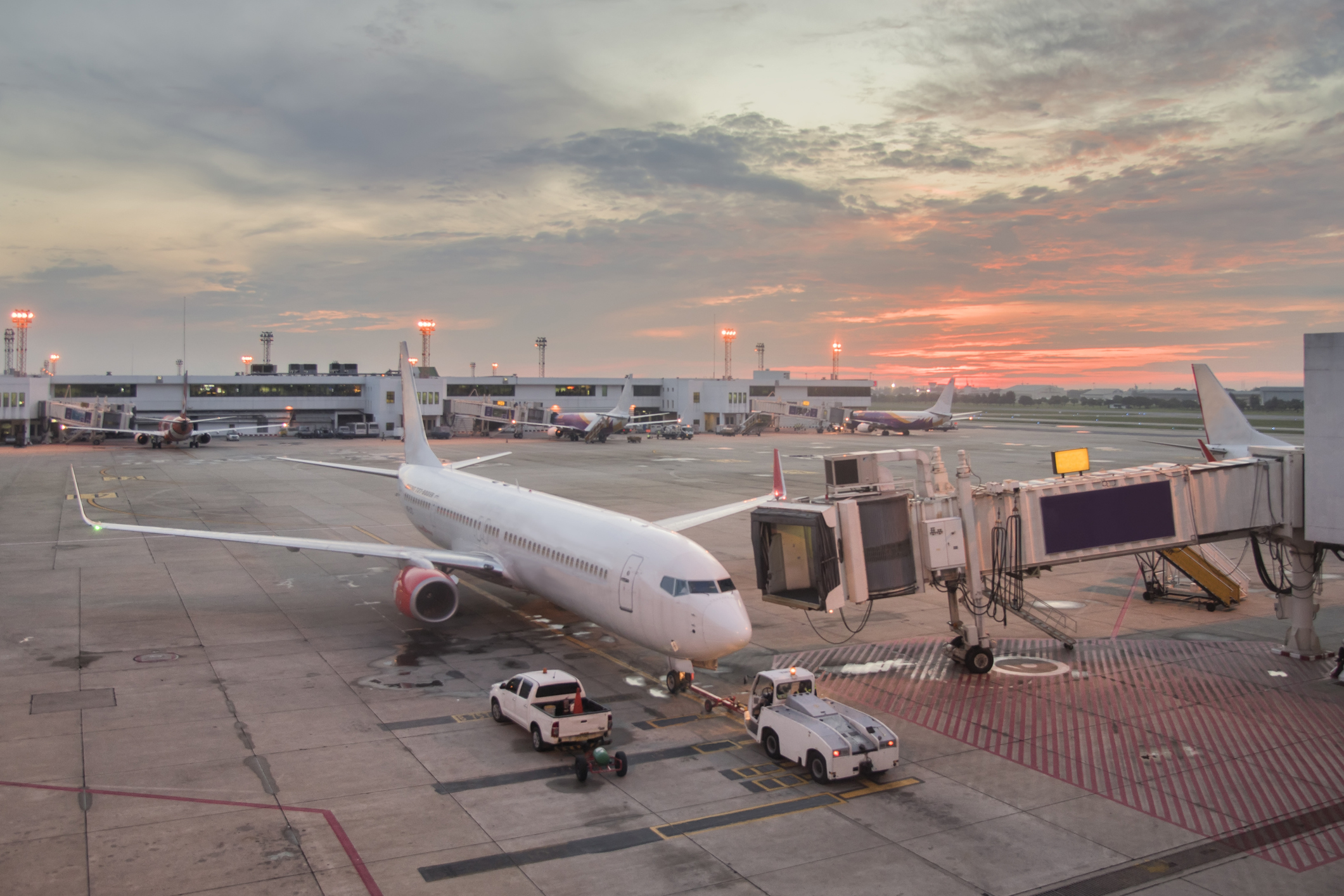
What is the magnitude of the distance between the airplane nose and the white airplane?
0.02 m

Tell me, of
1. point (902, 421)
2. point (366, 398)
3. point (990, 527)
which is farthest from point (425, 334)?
point (990, 527)

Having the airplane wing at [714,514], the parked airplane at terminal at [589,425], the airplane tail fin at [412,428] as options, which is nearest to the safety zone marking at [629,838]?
the airplane wing at [714,514]

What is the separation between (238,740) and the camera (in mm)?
20531

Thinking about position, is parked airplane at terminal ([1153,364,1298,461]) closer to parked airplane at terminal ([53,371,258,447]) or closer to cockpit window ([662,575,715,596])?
cockpit window ([662,575,715,596])

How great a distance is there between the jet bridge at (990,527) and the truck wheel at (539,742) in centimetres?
729

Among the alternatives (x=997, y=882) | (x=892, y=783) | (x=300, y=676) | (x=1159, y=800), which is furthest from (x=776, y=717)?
(x=300, y=676)

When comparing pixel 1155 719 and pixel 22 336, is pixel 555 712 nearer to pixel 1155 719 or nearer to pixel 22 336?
pixel 1155 719

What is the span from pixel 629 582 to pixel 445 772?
702 cm

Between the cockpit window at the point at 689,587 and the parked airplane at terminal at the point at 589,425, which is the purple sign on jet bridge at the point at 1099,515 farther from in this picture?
the parked airplane at terminal at the point at 589,425

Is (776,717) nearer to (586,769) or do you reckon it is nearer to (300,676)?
(586,769)

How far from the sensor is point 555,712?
20.4m

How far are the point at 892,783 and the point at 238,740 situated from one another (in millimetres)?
14538

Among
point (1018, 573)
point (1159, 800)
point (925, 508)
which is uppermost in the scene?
point (925, 508)

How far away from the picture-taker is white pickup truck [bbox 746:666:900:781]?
1853cm
